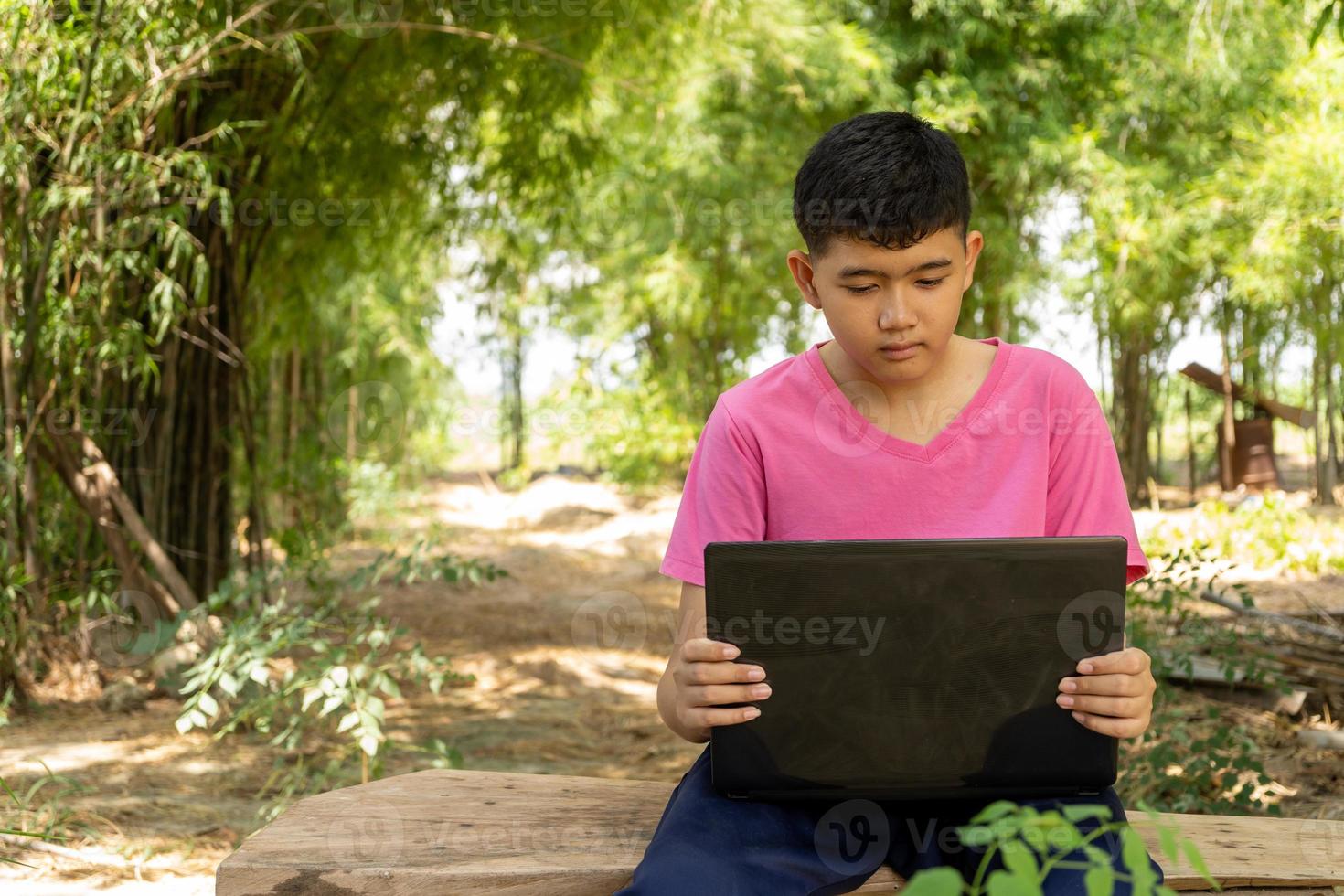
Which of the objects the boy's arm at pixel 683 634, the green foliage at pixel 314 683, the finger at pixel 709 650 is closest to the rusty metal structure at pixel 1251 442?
the green foliage at pixel 314 683

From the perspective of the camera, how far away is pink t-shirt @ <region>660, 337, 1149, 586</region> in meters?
1.85

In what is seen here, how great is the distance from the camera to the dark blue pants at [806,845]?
1512mm

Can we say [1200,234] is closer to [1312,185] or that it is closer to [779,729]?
[1312,185]

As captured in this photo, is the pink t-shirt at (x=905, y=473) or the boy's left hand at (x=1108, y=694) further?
the pink t-shirt at (x=905, y=473)

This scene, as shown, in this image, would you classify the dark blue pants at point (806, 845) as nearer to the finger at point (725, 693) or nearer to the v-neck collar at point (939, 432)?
the finger at point (725, 693)

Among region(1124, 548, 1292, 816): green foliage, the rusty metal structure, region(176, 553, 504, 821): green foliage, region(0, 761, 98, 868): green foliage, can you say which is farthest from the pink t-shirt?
the rusty metal structure

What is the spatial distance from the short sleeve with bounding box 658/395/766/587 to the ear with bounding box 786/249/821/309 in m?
0.24

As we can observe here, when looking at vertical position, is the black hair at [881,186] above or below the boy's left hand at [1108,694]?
above

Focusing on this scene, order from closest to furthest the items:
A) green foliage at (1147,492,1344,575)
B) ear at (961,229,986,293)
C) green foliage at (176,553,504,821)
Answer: ear at (961,229,986,293)
green foliage at (176,553,504,821)
green foliage at (1147,492,1344,575)

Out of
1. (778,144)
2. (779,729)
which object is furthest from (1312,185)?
(779,729)

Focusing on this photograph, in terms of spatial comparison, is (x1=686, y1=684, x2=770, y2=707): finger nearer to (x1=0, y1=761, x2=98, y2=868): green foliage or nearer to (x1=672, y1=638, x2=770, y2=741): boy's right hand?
(x1=672, y1=638, x2=770, y2=741): boy's right hand

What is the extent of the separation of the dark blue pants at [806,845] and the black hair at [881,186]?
2.56 ft

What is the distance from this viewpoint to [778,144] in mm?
10656

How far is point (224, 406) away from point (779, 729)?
443cm
